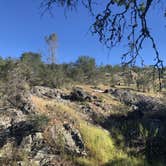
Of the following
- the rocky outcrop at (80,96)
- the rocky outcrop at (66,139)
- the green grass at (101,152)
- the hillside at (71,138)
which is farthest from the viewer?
the rocky outcrop at (80,96)

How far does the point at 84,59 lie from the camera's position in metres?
71.8

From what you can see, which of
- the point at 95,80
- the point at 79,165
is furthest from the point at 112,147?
the point at 95,80

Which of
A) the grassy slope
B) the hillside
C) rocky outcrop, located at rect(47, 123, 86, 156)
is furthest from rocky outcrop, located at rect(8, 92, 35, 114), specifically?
rocky outcrop, located at rect(47, 123, 86, 156)

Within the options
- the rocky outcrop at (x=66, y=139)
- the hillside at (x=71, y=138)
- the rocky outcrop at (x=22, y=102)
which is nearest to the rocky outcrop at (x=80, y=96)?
the hillside at (x=71, y=138)

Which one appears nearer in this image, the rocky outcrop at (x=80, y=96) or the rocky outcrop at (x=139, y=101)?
the rocky outcrop at (x=139, y=101)

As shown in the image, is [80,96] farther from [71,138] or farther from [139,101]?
[71,138]

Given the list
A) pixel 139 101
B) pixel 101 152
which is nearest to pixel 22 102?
pixel 101 152

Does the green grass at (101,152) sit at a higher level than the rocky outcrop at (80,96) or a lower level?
lower

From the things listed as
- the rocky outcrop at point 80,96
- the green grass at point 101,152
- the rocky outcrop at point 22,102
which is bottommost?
the green grass at point 101,152

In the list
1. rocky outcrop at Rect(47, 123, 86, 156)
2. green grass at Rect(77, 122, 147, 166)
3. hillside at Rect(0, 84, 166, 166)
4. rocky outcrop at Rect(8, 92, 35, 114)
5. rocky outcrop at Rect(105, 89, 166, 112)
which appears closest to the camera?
hillside at Rect(0, 84, 166, 166)

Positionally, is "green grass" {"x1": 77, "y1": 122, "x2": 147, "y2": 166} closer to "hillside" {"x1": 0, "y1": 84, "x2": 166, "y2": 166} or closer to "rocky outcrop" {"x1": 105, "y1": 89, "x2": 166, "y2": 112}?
"hillside" {"x1": 0, "y1": 84, "x2": 166, "y2": 166}

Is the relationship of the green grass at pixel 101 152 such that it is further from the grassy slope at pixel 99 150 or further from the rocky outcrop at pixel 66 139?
the rocky outcrop at pixel 66 139

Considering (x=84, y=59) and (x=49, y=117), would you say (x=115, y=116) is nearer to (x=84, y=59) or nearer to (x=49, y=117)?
(x=49, y=117)

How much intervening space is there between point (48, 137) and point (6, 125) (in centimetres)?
222
